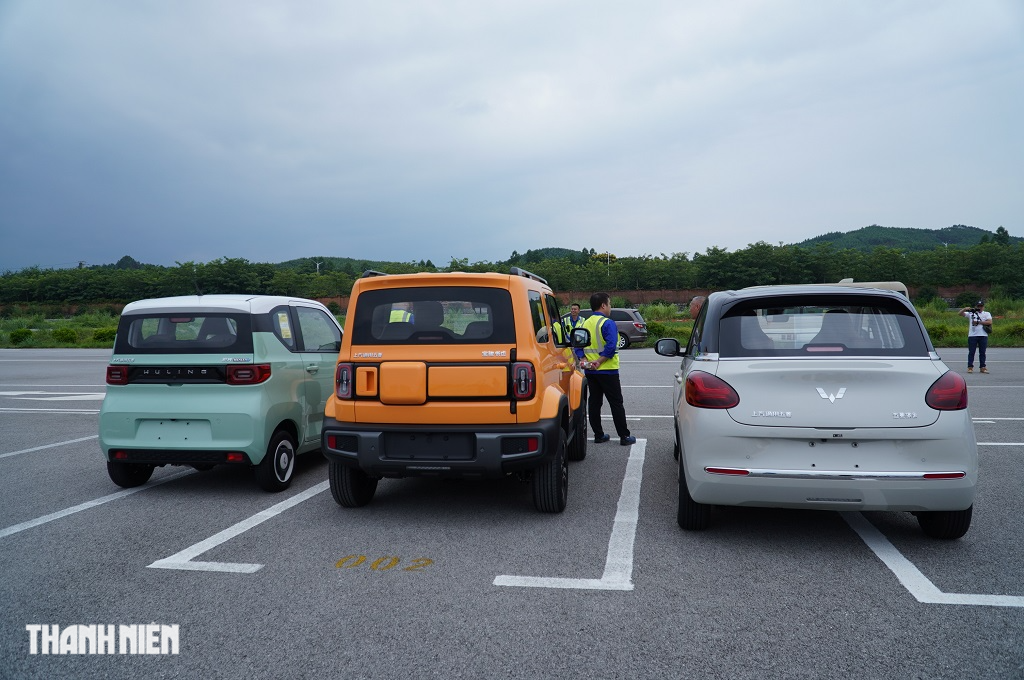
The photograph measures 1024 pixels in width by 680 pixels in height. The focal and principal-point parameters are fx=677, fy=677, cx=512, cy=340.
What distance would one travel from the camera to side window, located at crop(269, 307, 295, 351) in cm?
627

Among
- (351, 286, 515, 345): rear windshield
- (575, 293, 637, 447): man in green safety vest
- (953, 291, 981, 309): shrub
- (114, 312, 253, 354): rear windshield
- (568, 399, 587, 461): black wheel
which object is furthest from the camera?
(953, 291, 981, 309): shrub

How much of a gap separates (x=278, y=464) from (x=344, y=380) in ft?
5.22

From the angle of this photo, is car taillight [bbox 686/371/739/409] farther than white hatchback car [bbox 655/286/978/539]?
Yes

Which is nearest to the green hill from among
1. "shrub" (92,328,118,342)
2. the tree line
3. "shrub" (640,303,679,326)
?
the tree line

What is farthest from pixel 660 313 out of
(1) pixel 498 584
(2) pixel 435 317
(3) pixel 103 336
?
(1) pixel 498 584

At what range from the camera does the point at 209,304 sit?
6000 millimetres

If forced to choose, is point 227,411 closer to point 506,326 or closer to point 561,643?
point 506,326

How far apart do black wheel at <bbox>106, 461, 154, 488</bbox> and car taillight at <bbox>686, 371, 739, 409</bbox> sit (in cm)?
494

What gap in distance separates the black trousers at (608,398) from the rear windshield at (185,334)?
12.7 ft

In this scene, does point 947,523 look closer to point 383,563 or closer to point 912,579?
point 912,579

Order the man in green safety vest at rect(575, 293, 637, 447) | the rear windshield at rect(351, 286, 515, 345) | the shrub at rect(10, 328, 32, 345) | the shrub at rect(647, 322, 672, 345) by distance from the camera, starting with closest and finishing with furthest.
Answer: the rear windshield at rect(351, 286, 515, 345), the man in green safety vest at rect(575, 293, 637, 447), the shrub at rect(647, 322, 672, 345), the shrub at rect(10, 328, 32, 345)

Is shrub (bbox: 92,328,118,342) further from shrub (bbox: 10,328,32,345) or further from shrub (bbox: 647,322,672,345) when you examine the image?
shrub (bbox: 647,322,672,345)

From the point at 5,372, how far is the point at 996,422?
24.5m

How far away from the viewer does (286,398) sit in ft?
20.2
